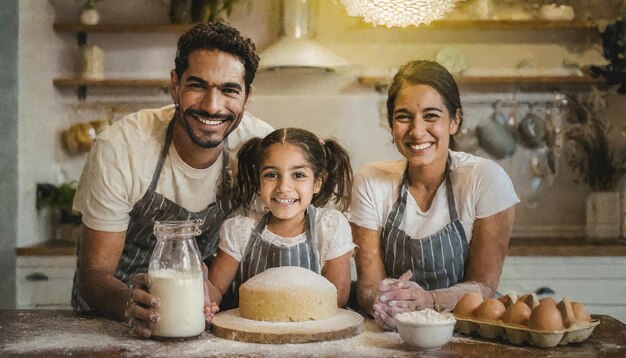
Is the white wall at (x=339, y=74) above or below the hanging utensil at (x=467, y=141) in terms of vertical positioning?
above

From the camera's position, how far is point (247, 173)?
2.46 m

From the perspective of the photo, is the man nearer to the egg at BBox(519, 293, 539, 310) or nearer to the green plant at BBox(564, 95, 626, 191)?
the egg at BBox(519, 293, 539, 310)

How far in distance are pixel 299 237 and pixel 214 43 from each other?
1.98 feet

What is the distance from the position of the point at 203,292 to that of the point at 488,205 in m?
0.97

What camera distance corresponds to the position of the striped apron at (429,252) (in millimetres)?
2424

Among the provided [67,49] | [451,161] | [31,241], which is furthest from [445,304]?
[67,49]

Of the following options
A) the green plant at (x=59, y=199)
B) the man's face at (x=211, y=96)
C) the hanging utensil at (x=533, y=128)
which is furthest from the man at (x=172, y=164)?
the hanging utensil at (x=533, y=128)

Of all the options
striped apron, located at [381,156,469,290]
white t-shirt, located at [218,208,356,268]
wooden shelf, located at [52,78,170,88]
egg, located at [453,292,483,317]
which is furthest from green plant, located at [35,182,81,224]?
egg, located at [453,292,483,317]

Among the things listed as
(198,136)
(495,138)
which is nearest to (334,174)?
(198,136)

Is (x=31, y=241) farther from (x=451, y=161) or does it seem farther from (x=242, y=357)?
(x=242, y=357)

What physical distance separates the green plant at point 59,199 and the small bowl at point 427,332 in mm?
2861

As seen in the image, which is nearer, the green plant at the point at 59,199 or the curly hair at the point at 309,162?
the curly hair at the point at 309,162

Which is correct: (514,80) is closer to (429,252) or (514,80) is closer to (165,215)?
(429,252)

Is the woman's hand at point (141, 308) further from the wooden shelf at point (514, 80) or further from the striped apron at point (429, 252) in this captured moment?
the wooden shelf at point (514, 80)
